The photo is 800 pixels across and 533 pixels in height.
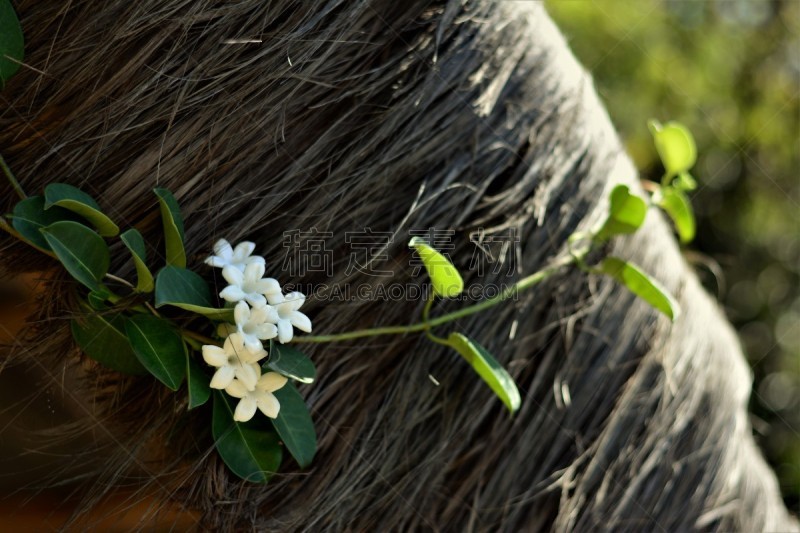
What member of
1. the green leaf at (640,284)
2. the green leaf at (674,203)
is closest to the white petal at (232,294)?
the green leaf at (640,284)

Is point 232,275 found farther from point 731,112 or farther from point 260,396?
point 731,112

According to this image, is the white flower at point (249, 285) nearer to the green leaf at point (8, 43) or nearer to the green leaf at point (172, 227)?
the green leaf at point (172, 227)

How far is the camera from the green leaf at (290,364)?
0.54 metres

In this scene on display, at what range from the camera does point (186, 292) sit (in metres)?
0.52

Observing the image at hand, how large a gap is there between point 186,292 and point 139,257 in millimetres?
39

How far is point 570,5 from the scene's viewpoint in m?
2.76

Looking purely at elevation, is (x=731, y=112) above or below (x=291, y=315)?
below

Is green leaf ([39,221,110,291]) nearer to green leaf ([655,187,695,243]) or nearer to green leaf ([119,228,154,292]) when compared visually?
green leaf ([119,228,154,292])

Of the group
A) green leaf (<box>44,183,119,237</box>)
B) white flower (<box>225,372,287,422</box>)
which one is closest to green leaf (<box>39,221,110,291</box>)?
green leaf (<box>44,183,119,237</box>)

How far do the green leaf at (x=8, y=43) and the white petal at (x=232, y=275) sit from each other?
20 centimetres

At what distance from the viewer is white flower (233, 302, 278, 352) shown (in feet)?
1.71

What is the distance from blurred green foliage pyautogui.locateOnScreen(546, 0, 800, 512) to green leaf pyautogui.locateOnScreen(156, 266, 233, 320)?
231 cm

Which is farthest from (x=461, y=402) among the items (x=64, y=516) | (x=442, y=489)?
(x=64, y=516)

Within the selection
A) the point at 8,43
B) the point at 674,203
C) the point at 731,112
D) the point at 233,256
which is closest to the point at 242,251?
the point at 233,256
